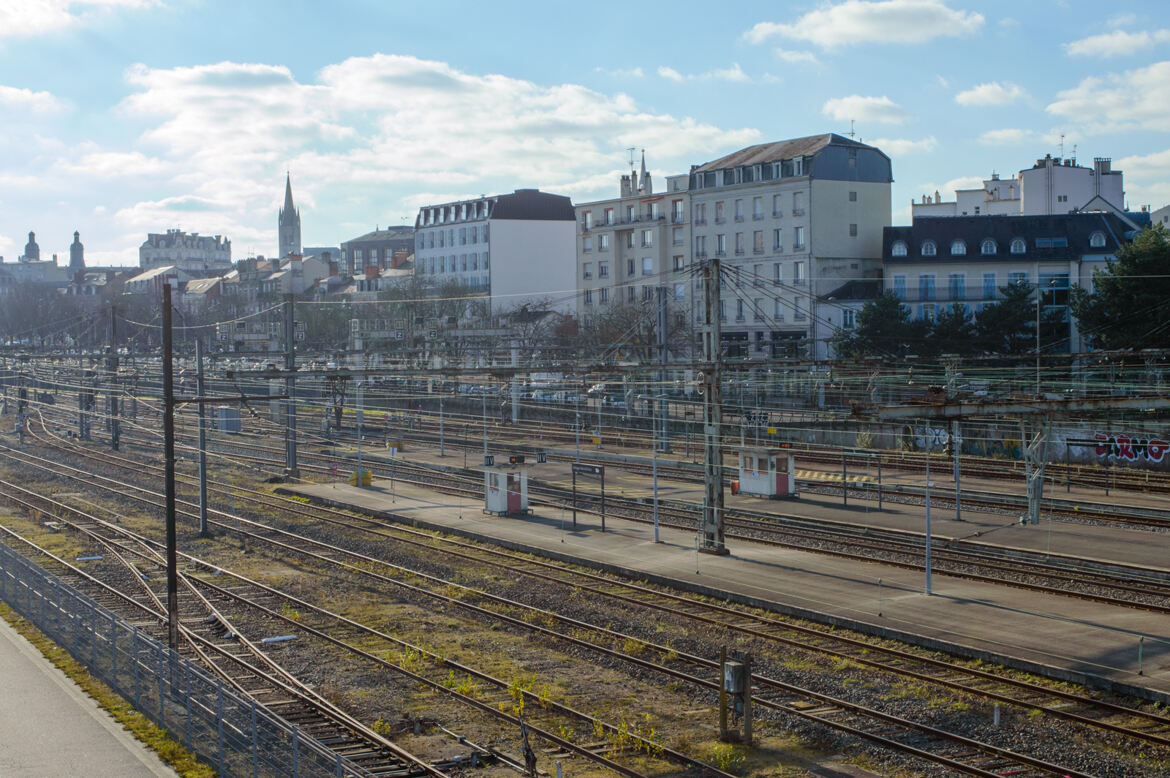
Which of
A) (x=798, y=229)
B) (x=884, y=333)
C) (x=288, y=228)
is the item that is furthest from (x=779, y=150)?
(x=288, y=228)

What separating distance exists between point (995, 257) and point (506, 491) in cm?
3566

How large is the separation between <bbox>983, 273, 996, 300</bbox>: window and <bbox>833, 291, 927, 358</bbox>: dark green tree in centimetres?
940

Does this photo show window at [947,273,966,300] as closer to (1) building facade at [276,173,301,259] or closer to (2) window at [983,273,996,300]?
(2) window at [983,273,996,300]

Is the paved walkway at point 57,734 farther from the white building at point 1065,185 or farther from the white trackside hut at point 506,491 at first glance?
the white building at point 1065,185

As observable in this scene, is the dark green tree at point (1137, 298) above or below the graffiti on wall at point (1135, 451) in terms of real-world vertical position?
above

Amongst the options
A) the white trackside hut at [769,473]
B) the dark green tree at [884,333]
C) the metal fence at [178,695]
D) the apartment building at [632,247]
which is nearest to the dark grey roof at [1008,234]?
the dark green tree at [884,333]

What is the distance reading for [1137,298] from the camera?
123 ft

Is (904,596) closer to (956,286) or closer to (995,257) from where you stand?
(956,286)

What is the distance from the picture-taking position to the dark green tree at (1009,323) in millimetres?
45844

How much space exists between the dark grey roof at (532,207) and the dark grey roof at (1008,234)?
33.0 m

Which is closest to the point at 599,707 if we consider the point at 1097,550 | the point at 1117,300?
the point at 1097,550

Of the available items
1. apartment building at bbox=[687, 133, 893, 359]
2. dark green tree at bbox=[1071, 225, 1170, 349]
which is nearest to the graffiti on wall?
dark green tree at bbox=[1071, 225, 1170, 349]

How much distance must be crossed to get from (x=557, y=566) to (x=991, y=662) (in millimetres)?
10651

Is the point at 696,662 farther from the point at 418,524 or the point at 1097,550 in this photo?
the point at 418,524
